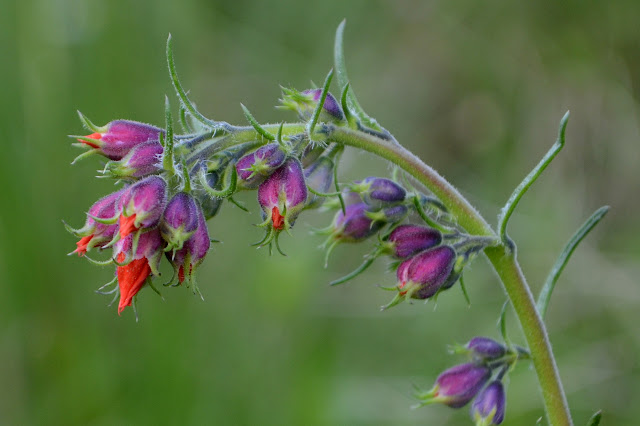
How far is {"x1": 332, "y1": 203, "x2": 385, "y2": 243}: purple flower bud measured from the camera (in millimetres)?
3240

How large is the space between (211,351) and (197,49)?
326cm

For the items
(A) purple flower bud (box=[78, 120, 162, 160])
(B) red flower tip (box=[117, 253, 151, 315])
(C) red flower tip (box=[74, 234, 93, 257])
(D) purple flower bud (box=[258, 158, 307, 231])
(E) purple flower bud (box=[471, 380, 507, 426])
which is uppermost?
(A) purple flower bud (box=[78, 120, 162, 160])

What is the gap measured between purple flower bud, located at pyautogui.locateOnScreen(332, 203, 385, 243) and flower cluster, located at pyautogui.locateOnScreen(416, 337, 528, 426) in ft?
2.12

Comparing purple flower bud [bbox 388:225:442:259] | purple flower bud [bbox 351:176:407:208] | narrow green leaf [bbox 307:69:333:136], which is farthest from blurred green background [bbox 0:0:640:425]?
narrow green leaf [bbox 307:69:333:136]

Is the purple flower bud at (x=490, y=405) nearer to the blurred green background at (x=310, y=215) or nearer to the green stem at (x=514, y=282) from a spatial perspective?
the green stem at (x=514, y=282)

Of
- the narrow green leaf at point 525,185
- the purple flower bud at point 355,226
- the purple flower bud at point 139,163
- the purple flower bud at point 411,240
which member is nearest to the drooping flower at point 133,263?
the purple flower bud at point 139,163

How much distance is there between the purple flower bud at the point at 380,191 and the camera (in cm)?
310

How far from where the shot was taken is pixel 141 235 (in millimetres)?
2656

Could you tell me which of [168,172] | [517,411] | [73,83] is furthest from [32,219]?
[517,411]

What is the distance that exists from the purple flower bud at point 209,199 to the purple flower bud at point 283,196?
0.62ft

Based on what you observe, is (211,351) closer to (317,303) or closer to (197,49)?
(317,303)

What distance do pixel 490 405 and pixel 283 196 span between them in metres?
1.36

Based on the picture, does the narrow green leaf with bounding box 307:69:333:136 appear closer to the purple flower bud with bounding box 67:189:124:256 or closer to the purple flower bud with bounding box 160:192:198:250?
the purple flower bud with bounding box 160:192:198:250

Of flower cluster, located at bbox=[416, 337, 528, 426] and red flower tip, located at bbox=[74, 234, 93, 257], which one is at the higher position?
red flower tip, located at bbox=[74, 234, 93, 257]
